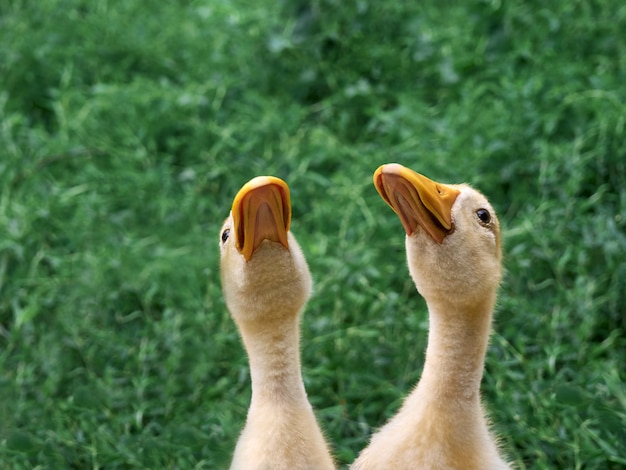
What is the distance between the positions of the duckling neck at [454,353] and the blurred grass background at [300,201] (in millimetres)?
808

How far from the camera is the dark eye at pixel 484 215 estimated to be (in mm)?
3203

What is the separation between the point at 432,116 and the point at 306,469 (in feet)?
11.2

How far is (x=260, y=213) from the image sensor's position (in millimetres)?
3014

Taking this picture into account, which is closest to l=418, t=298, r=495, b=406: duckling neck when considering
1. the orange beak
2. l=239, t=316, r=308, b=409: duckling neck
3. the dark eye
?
the dark eye

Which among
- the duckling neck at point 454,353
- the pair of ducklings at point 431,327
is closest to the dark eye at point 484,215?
the pair of ducklings at point 431,327

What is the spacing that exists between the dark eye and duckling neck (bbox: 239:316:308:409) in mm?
596

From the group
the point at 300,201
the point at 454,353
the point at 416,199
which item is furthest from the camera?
the point at 300,201

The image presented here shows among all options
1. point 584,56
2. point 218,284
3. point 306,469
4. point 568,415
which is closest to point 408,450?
point 306,469

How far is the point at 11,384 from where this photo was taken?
4660 millimetres

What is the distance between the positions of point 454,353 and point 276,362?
51 cm

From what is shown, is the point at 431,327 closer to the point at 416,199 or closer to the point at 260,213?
the point at 416,199

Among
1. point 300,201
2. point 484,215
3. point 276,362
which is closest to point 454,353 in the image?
point 484,215

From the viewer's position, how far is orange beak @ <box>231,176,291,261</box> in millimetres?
2928

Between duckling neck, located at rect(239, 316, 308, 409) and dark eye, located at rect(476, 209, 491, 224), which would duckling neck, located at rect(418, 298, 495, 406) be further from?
duckling neck, located at rect(239, 316, 308, 409)
